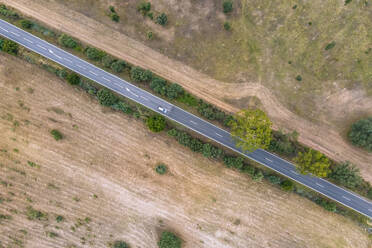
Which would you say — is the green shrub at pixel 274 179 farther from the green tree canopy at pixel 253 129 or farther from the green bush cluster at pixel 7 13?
the green bush cluster at pixel 7 13

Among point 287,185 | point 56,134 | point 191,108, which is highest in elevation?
point 191,108

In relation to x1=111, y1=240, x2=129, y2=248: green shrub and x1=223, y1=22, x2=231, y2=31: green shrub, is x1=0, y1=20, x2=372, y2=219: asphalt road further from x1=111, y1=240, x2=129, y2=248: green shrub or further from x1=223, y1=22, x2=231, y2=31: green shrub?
x1=111, y1=240, x2=129, y2=248: green shrub

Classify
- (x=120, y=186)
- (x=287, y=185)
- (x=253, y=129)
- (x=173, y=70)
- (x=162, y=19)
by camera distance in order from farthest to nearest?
(x=120, y=186)
(x=173, y=70)
(x=162, y=19)
(x=287, y=185)
(x=253, y=129)

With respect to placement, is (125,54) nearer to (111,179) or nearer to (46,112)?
(46,112)

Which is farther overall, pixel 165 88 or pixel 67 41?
pixel 67 41

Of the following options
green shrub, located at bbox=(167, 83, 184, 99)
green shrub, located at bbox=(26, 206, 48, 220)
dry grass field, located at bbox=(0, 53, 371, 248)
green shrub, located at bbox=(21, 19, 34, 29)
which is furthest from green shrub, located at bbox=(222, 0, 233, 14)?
green shrub, located at bbox=(26, 206, 48, 220)

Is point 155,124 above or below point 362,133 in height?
below

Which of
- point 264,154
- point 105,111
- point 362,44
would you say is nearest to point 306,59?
point 362,44

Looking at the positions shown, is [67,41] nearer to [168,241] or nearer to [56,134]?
[56,134]

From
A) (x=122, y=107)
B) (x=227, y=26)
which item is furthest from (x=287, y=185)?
(x=122, y=107)
